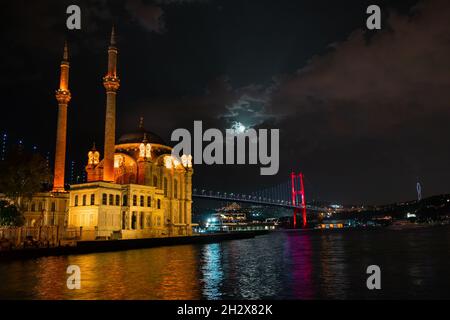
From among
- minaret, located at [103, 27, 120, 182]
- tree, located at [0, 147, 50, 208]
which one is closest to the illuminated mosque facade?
minaret, located at [103, 27, 120, 182]

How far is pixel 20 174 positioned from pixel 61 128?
1839 centimetres

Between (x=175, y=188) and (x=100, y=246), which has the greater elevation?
(x=175, y=188)

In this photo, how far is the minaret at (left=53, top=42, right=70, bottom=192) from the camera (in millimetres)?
62719

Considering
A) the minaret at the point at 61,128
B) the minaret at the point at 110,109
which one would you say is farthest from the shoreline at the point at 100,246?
the minaret at the point at 61,128

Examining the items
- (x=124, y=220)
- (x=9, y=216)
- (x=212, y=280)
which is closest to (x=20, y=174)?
(x=9, y=216)

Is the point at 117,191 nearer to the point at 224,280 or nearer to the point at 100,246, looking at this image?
the point at 100,246

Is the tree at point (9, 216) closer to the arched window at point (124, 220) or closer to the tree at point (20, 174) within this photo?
the tree at point (20, 174)

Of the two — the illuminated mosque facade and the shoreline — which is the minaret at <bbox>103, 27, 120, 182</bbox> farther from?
the shoreline

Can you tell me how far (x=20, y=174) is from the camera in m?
46.3

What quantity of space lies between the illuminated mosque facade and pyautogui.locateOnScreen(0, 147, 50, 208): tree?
5.58m

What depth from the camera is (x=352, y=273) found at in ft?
86.0

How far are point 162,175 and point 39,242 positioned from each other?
32990mm
